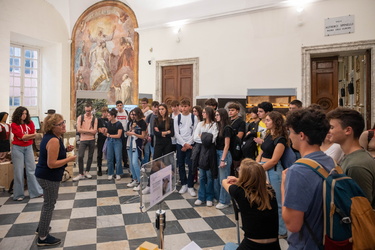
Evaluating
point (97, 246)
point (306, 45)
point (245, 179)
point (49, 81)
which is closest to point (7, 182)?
point (97, 246)

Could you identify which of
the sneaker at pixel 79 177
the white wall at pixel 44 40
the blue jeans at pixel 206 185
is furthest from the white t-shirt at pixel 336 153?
the white wall at pixel 44 40

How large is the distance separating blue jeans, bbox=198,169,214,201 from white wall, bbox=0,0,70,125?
934 cm

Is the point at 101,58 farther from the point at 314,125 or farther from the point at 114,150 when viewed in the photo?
the point at 314,125

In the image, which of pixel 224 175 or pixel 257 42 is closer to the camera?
pixel 224 175

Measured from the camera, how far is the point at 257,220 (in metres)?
2.06

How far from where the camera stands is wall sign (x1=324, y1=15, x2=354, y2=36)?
7.21 m

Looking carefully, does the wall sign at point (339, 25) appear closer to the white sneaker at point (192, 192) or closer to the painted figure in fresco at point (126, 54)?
the white sneaker at point (192, 192)

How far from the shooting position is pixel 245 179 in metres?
2.18

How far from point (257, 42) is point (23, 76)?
10.2 m

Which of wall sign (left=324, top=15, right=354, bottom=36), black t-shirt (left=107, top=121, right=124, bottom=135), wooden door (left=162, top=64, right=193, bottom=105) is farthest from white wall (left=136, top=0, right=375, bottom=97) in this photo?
black t-shirt (left=107, top=121, right=124, bottom=135)

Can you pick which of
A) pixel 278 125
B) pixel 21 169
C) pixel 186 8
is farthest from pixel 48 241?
pixel 186 8

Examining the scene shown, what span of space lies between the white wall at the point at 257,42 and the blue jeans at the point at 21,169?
5.85 meters

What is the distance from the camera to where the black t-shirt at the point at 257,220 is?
2.05m

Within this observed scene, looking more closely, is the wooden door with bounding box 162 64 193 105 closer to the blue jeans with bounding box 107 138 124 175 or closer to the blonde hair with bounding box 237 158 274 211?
the blue jeans with bounding box 107 138 124 175
